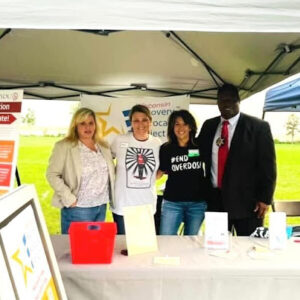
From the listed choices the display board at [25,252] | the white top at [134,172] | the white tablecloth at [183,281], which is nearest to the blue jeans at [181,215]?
the white top at [134,172]

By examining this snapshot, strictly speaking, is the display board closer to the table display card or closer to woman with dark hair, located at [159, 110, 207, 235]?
the table display card

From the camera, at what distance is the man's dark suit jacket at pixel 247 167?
7.52 ft

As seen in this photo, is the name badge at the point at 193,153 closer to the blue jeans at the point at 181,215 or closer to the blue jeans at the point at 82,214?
the blue jeans at the point at 181,215

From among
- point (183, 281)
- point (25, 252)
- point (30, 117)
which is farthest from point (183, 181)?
point (30, 117)

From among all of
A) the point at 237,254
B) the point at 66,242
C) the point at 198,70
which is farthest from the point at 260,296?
the point at 198,70

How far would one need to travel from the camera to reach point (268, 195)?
230cm

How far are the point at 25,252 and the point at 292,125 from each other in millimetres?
6235

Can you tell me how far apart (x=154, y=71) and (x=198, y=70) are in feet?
1.29

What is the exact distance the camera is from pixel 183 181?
233cm

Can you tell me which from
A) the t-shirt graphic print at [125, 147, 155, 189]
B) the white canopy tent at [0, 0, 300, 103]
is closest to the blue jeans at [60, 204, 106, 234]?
the t-shirt graphic print at [125, 147, 155, 189]

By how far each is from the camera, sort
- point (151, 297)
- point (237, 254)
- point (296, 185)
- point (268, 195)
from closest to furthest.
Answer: point (151, 297) → point (237, 254) → point (268, 195) → point (296, 185)

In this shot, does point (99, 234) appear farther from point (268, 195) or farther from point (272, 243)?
point (268, 195)

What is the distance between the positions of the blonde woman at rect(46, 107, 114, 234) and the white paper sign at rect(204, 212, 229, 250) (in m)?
0.90

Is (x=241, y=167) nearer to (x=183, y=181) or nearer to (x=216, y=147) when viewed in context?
(x=216, y=147)
